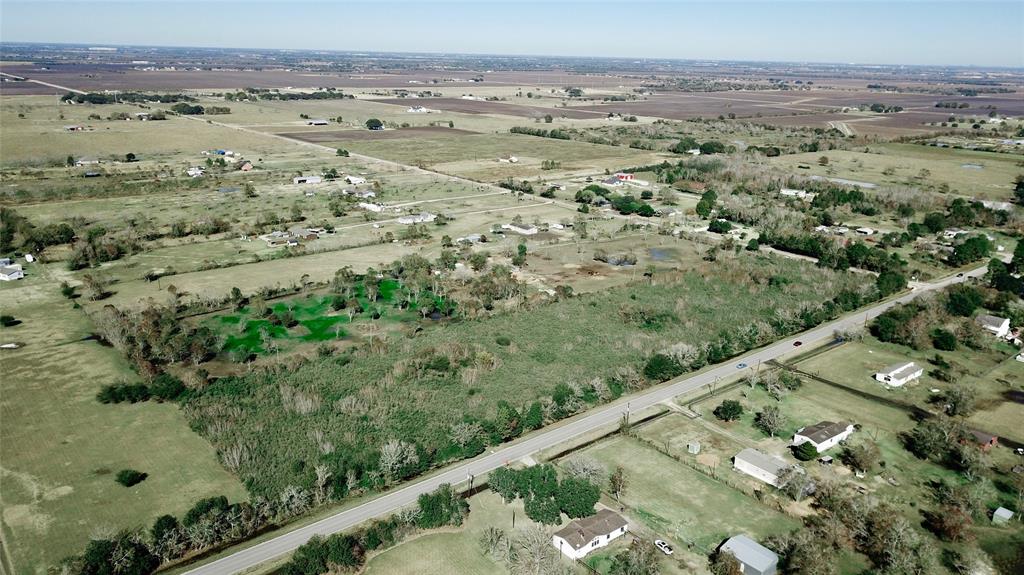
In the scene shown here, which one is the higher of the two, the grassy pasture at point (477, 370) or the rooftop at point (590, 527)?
the rooftop at point (590, 527)

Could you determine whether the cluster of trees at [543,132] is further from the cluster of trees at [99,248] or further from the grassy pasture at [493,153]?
the cluster of trees at [99,248]

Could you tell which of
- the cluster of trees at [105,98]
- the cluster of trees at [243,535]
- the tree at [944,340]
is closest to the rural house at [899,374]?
the tree at [944,340]

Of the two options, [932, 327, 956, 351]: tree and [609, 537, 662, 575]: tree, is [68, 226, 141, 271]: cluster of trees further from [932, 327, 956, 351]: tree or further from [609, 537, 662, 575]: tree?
[932, 327, 956, 351]: tree

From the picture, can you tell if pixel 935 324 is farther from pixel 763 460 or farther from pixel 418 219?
pixel 418 219

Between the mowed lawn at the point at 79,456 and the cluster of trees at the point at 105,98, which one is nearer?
the mowed lawn at the point at 79,456

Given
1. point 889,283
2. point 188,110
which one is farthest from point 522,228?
point 188,110

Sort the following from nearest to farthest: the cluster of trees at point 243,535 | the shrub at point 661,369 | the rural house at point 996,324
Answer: the cluster of trees at point 243,535 → the shrub at point 661,369 → the rural house at point 996,324

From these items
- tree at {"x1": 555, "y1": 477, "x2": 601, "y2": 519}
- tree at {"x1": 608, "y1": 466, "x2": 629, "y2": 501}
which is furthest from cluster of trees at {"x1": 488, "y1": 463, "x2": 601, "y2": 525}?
tree at {"x1": 608, "y1": 466, "x2": 629, "y2": 501}
